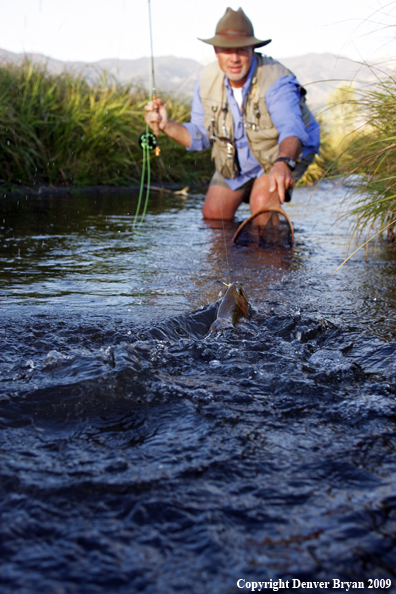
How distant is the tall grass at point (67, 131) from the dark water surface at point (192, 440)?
4655 millimetres

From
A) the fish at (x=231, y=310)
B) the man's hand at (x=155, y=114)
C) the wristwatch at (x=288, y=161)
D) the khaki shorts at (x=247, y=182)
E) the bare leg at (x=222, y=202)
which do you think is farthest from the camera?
the bare leg at (x=222, y=202)

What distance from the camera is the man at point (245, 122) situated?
183 inches

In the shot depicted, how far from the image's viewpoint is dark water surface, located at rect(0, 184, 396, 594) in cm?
104

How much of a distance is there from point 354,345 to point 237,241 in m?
2.69

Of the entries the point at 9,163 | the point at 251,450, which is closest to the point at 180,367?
the point at 251,450

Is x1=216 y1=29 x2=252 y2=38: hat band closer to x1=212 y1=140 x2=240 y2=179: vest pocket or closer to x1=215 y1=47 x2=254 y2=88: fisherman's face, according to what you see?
x1=215 y1=47 x2=254 y2=88: fisherman's face

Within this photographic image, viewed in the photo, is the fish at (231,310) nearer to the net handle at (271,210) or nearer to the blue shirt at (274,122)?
the net handle at (271,210)

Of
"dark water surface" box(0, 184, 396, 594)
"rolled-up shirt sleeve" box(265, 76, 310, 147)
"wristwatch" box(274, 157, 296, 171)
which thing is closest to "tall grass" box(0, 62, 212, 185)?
"rolled-up shirt sleeve" box(265, 76, 310, 147)

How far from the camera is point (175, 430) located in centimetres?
147

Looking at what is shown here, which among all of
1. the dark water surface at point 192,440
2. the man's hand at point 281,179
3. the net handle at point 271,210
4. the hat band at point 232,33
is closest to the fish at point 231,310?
the dark water surface at point 192,440

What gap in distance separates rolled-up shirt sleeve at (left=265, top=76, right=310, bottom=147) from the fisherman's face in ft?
1.00

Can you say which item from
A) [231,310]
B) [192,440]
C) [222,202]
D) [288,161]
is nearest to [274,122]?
[288,161]

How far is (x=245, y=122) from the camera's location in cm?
516

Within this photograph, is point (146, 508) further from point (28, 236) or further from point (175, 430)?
point (28, 236)
